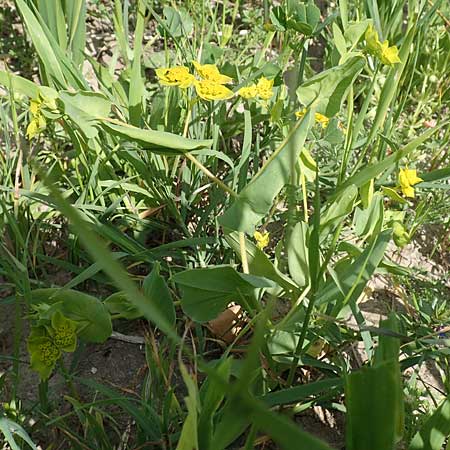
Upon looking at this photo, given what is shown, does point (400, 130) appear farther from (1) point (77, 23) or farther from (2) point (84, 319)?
(2) point (84, 319)

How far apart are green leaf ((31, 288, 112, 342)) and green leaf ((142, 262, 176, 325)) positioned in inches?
4.0

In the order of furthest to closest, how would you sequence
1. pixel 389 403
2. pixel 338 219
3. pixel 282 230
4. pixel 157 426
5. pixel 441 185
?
pixel 282 230 < pixel 441 185 < pixel 338 219 < pixel 157 426 < pixel 389 403

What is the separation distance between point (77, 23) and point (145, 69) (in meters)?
0.34

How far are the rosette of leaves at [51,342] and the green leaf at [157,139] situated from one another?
33 cm

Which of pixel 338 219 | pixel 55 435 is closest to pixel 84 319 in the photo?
pixel 55 435

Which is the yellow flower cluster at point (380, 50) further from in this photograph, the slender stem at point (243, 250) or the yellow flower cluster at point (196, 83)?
the slender stem at point (243, 250)

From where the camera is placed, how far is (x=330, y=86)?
1.25 metres

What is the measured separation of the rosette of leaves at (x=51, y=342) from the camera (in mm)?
1021

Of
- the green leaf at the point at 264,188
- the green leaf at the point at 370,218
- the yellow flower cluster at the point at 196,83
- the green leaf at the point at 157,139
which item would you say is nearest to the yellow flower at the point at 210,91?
the yellow flower cluster at the point at 196,83

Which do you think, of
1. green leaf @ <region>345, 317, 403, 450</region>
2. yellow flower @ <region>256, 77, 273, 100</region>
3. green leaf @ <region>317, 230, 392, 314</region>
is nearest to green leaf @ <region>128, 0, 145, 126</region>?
yellow flower @ <region>256, 77, 273, 100</region>

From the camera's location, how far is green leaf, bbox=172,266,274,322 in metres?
1.03

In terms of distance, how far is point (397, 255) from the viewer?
1482 mm

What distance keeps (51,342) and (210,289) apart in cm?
28

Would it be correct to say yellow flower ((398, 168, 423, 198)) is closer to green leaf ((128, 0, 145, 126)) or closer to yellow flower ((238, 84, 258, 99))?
yellow flower ((238, 84, 258, 99))
